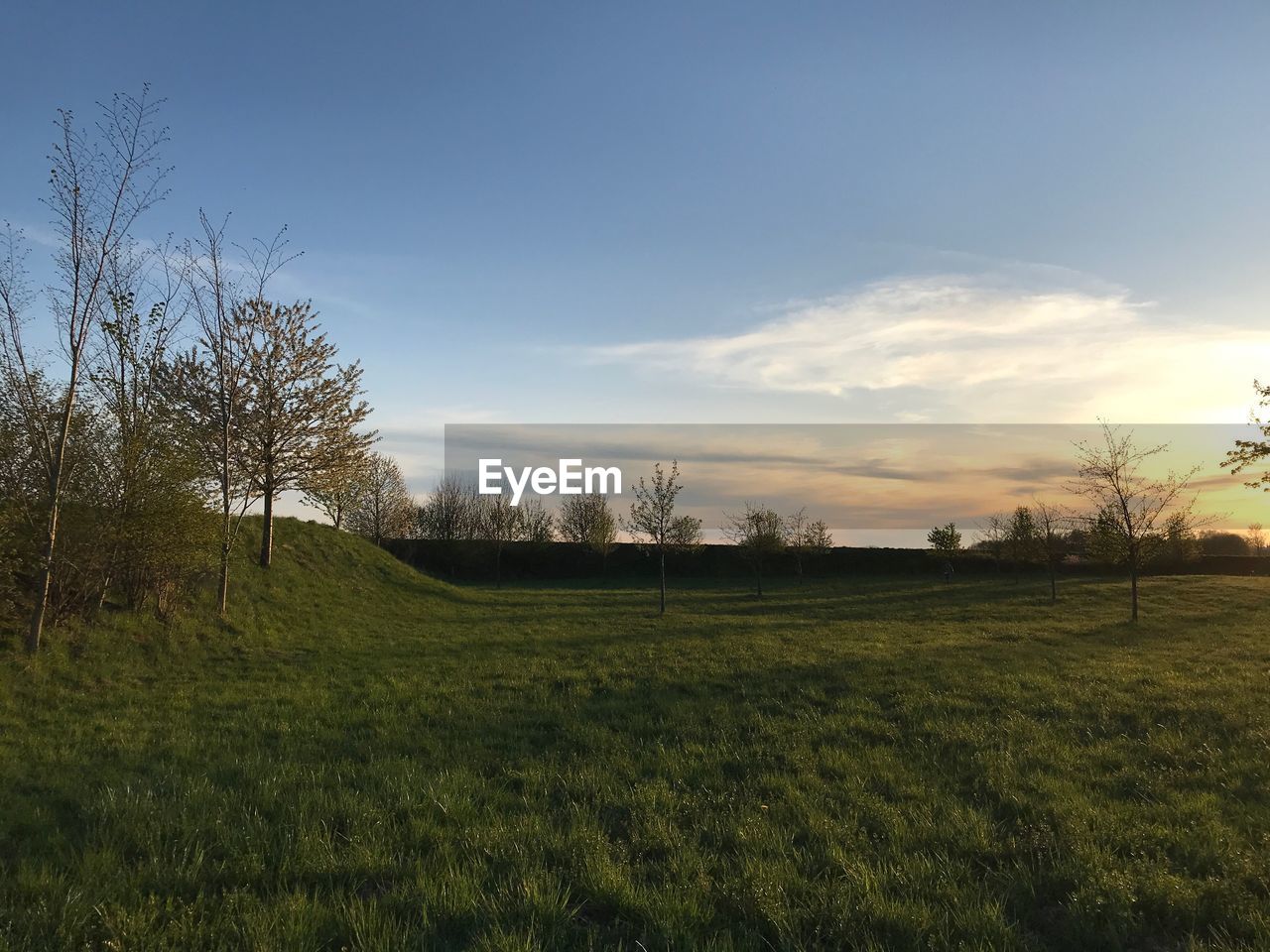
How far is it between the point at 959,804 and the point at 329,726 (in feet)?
26.5

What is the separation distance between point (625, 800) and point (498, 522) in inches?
1927

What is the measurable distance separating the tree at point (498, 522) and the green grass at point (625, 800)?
37.9 metres

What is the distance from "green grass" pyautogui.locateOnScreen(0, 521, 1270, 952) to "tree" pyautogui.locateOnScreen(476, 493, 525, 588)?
3787 centimetres

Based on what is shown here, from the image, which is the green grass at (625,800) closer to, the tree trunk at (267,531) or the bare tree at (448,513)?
the tree trunk at (267,531)

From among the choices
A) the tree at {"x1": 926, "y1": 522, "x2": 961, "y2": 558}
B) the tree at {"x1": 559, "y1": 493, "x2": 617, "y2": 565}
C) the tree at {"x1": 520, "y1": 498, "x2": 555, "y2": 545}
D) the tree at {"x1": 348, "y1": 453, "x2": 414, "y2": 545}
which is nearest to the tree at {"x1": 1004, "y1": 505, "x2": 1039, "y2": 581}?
the tree at {"x1": 926, "y1": 522, "x2": 961, "y2": 558}

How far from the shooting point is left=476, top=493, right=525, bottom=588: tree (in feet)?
175

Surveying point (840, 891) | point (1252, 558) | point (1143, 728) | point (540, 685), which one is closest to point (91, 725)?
point (540, 685)

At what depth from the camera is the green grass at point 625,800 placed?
411 cm

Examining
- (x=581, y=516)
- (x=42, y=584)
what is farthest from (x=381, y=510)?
(x=42, y=584)

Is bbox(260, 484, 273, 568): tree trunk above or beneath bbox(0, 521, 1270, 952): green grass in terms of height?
above

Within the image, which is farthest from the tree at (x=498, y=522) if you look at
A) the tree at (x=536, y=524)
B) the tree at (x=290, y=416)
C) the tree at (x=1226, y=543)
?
the tree at (x=1226, y=543)

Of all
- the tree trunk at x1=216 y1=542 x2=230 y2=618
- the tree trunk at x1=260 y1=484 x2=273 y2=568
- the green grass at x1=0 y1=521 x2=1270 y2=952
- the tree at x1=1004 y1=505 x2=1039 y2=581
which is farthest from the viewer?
the tree at x1=1004 y1=505 x2=1039 y2=581

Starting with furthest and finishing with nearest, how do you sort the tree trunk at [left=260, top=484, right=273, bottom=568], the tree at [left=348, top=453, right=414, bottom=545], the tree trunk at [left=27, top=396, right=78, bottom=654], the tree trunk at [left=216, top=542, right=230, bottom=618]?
the tree at [left=348, top=453, right=414, bottom=545]
the tree trunk at [left=260, top=484, right=273, bottom=568]
the tree trunk at [left=216, top=542, right=230, bottom=618]
the tree trunk at [left=27, top=396, right=78, bottom=654]

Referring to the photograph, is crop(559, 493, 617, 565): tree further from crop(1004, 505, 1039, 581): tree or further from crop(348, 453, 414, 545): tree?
crop(1004, 505, 1039, 581): tree
